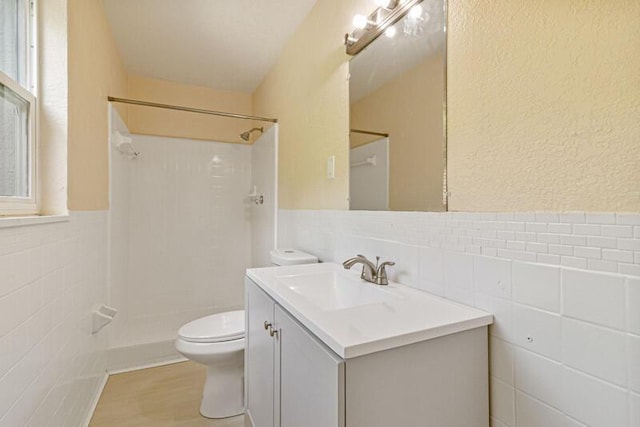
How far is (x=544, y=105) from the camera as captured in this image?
720 millimetres

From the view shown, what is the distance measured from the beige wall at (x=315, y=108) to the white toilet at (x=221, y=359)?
0.46 m

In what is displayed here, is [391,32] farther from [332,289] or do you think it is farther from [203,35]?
[203,35]

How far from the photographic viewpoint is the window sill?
0.84 meters

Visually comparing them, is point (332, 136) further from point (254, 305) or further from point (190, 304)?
point (190, 304)

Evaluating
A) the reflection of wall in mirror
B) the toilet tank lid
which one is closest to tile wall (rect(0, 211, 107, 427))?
the toilet tank lid

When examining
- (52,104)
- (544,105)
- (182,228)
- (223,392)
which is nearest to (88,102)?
(52,104)

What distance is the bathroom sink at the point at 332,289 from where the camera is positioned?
1.18 meters

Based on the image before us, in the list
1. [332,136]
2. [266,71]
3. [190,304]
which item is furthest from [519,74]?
[190,304]

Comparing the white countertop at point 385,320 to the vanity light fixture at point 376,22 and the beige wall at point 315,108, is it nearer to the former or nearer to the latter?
the beige wall at point 315,108

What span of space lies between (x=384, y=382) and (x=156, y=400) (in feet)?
5.97

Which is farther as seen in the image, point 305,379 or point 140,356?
point 140,356

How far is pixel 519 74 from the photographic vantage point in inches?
30.3

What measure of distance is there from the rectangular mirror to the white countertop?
316 mm

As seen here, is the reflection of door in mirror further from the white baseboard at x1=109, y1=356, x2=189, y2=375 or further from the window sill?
the white baseboard at x1=109, y1=356, x2=189, y2=375
